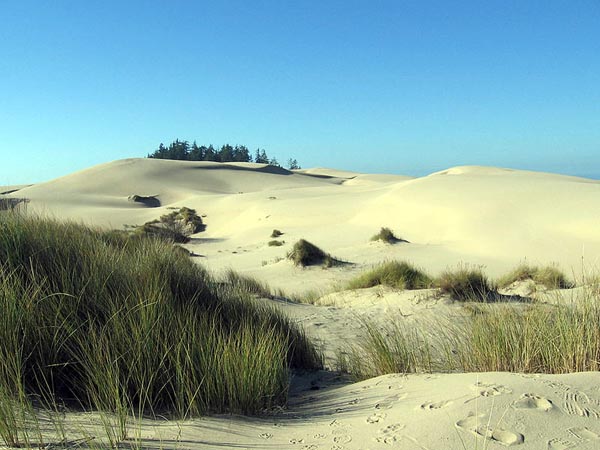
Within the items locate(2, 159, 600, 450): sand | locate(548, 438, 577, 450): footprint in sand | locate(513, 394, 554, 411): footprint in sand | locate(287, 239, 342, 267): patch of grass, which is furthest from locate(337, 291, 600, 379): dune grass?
locate(287, 239, 342, 267): patch of grass

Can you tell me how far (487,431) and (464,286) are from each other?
6.65 meters

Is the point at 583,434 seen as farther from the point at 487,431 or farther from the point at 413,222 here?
the point at 413,222

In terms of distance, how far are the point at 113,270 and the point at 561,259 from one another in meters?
13.4

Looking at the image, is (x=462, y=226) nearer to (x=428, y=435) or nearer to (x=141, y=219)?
(x=428, y=435)

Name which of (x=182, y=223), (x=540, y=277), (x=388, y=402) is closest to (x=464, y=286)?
(x=540, y=277)

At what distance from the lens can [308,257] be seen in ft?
50.4

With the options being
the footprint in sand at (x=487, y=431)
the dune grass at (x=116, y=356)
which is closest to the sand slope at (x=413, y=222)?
the dune grass at (x=116, y=356)

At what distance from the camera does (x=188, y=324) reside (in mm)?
3904

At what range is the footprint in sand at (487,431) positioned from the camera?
2486 millimetres

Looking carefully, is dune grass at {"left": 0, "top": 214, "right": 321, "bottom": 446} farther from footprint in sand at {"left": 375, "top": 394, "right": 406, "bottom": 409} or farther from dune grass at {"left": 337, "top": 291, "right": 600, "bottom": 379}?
dune grass at {"left": 337, "top": 291, "right": 600, "bottom": 379}

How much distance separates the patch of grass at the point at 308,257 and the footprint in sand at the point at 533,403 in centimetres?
1216

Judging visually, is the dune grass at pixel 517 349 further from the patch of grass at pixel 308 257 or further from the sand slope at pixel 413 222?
the patch of grass at pixel 308 257

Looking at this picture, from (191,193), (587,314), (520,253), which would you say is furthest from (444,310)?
(191,193)

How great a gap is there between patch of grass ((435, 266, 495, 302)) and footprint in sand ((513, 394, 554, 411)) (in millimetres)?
5713
